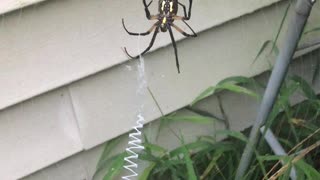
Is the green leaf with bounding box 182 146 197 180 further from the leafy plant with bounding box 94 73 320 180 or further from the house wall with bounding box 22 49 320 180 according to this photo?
the house wall with bounding box 22 49 320 180

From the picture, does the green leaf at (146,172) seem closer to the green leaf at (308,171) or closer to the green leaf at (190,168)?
the green leaf at (190,168)

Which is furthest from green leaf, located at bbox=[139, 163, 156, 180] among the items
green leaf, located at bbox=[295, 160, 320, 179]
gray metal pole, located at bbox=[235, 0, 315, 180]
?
green leaf, located at bbox=[295, 160, 320, 179]

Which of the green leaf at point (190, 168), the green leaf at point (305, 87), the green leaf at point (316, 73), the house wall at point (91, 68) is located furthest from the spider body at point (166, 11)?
the green leaf at point (316, 73)

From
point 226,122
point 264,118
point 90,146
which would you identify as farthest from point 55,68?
point 226,122

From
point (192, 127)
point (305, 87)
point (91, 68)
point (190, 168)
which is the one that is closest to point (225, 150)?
point (192, 127)

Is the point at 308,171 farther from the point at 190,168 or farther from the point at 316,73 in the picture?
the point at 316,73
